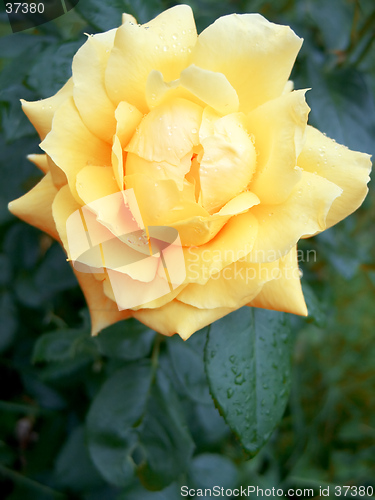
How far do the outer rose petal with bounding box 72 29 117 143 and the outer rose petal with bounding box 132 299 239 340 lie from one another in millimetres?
301

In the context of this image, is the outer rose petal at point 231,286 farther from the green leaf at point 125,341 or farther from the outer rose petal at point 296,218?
the green leaf at point 125,341

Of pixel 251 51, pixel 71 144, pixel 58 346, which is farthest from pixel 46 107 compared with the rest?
pixel 58 346

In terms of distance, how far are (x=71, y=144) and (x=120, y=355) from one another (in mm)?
604

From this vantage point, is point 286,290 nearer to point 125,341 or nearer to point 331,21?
point 125,341

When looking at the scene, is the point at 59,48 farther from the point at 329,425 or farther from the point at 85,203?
the point at 329,425

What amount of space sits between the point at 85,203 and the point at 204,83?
0.24 metres

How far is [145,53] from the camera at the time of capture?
67cm

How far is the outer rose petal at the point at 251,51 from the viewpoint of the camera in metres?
0.66

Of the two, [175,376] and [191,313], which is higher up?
[191,313]

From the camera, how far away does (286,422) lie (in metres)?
1.84

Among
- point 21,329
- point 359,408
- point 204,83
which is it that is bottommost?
point 359,408

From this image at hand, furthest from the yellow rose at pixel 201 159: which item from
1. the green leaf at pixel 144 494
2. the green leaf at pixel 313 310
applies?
the green leaf at pixel 144 494

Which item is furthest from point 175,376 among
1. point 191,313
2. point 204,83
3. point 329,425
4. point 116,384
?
point 329,425

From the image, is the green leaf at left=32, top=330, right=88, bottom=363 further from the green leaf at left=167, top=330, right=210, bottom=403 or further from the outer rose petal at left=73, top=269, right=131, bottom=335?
the outer rose petal at left=73, top=269, right=131, bottom=335
